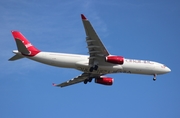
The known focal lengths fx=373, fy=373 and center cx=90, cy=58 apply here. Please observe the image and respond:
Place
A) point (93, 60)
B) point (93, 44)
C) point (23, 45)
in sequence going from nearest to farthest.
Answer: point (93, 44) < point (23, 45) < point (93, 60)

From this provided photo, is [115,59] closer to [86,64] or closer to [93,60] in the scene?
[93,60]

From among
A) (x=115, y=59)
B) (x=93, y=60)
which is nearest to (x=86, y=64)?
(x=93, y=60)

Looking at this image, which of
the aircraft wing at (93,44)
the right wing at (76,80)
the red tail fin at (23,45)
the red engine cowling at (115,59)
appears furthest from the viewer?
the right wing at (76,80)

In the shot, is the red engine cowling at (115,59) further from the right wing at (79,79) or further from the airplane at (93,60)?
the right wing at (79,79)

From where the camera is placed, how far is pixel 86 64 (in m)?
61.2

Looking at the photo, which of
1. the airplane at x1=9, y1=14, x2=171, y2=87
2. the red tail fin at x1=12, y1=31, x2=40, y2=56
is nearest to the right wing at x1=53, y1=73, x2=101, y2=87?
the airplane at x1=9, y1=14, x2=171, y2=87

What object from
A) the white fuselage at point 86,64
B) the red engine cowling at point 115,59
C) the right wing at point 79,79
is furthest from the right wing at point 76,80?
the red engine cowling at point 115,59

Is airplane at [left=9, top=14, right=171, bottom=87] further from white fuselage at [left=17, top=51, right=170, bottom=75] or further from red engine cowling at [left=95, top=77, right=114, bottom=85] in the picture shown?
red engine cowling at [left=95, top=77, right=114, bottom=85]

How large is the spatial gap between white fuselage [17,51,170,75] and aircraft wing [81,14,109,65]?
1.83 meters

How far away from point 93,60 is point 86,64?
1.35 metres

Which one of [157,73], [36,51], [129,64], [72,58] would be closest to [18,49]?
[36,51]

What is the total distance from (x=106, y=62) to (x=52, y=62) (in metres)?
8.85

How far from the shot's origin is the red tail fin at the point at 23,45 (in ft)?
190

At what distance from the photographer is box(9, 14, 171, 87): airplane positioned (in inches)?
2301
